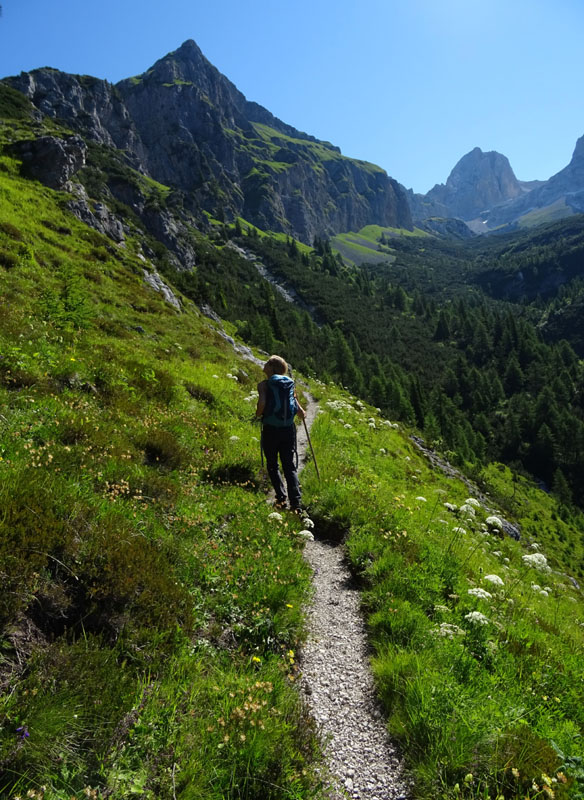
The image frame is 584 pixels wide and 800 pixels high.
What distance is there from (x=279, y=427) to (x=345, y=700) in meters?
4.43

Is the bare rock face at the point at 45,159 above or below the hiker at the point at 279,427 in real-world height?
above

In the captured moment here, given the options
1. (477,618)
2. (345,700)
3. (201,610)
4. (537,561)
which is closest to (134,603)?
(201,610)

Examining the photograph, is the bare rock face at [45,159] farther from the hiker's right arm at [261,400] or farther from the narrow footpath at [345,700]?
the narrow footpath at [345,700]

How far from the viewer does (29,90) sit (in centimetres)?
13700

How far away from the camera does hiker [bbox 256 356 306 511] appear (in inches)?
295

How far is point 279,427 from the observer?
24.9 feet

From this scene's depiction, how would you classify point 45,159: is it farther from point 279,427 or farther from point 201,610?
point 201,610

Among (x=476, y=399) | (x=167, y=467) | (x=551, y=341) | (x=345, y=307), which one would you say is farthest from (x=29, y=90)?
(x=551, y=341)

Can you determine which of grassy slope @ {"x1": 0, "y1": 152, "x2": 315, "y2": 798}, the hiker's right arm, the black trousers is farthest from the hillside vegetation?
the hiker's right arm

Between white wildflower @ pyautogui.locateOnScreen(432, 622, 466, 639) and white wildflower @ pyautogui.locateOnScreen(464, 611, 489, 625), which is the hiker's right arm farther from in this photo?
white wildflower @ pyautogui.locateOnScreen(464, 611, 489, 625)

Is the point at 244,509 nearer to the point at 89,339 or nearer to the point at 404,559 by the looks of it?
the point at 404,559

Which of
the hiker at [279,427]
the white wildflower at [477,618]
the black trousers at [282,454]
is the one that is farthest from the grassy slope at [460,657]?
the hiker at [279,427]

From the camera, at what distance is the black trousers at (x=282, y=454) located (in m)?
7.65

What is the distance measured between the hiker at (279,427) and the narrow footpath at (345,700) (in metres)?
2.01
